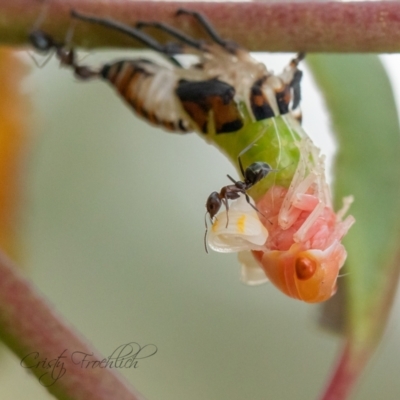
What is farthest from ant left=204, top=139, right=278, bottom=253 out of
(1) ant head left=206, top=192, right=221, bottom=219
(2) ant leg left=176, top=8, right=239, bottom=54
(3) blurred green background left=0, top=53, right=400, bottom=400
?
(3) blurred green background left=0, top=53, right=400, bottom=400

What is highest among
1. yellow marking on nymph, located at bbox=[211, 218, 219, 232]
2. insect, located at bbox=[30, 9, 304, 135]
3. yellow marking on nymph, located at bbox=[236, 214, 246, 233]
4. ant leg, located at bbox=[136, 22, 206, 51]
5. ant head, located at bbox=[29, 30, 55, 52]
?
ant head, located at bbox=[29, 30, 55, 52]

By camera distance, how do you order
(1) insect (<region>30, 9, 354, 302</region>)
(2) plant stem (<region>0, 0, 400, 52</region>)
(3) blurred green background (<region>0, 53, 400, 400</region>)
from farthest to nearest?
(3) blurred green background (<region>0, 53, 400, 400</region>), (1) insect (<region>30, 9, 354, 302</region>), (2) plant stem (<region>0, 0, 400, 52</region>)

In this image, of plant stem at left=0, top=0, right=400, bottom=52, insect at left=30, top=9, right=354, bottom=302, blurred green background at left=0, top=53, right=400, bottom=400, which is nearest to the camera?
plant stem at left=0, top=0, right=400, bottom=52

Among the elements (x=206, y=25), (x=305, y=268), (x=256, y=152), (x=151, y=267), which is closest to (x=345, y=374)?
(x=305, y=268)

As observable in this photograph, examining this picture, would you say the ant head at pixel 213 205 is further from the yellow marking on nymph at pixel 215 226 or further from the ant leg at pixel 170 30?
the ant leg at pixel 170 30

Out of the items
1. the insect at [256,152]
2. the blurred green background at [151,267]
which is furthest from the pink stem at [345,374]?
the blurred green background at [151,267]

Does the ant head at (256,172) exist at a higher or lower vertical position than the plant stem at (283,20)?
lower

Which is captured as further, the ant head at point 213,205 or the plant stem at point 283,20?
the ant head at point 213,205

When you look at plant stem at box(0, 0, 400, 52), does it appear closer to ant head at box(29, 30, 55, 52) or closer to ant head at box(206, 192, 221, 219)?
ant head at box(29, 30, 55, 52)
